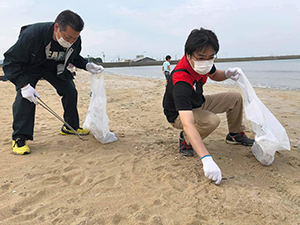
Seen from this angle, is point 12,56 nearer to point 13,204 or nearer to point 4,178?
point 4,178

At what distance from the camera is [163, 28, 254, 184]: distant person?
176cm

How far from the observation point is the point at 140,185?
1.79 m

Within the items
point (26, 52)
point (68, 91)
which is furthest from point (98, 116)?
point (26, 52)

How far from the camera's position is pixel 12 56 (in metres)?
→ 2.22

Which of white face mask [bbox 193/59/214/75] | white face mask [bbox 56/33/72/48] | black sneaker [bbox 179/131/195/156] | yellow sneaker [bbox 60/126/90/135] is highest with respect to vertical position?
white face mask [bbox 56/33/72/48]

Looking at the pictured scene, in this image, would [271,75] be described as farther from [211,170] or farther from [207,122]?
[211,170]

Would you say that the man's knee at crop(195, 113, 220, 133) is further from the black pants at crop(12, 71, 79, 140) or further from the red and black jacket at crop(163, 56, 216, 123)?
the black pants at crop(12, 71, 79, 140)

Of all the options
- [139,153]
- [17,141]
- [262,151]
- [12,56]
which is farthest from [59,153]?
[262,151]

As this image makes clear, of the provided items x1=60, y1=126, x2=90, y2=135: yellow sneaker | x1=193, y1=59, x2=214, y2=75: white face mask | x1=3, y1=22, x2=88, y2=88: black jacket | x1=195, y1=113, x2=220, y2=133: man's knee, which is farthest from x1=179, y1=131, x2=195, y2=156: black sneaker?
x1=3, y1=22, x2=88, y2=88: black jacket

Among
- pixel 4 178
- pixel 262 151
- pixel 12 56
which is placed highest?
pixel 12 56

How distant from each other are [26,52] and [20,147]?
3.02 ft

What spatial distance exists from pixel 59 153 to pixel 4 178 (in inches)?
22.1

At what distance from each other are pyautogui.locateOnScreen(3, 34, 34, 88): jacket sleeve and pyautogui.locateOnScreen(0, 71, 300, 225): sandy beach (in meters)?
0.73

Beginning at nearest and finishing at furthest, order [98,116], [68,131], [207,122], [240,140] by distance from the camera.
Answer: [207,122], [240,140], [98,116], [68,131]
